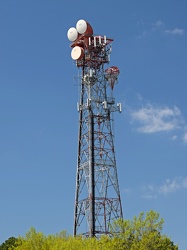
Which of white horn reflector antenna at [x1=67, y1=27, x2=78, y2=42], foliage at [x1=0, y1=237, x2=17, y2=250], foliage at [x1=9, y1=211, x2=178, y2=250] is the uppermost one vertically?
white horn reflector antenna at [x1=67, y1=27, x2=78, y2=42]

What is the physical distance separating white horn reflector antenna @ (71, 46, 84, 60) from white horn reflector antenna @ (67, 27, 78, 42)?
6.51ft

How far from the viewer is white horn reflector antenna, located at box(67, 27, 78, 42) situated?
82.4 metres

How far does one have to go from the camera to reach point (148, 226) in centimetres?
5356

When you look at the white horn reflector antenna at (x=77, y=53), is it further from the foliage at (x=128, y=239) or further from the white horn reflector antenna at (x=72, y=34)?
the foliage at (x=128, y=239)

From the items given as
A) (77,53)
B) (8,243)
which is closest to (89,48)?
(77,53)

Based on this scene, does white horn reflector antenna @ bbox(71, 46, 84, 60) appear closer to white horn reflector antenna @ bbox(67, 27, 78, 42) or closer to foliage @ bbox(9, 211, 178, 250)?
white horn reflector antenna @ bbox(67, 27, 78, 42)

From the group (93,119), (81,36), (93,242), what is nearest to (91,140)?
(93,119)

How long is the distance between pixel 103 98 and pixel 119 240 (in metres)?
30.5

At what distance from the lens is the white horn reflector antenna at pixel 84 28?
3194 inches

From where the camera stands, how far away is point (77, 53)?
264 feet

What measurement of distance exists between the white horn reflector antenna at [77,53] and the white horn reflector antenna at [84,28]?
2354 millimetres

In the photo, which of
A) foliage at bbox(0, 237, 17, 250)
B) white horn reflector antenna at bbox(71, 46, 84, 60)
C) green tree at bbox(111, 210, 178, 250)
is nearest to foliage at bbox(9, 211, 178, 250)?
green tree at bbox(111, 210, 178, 250)

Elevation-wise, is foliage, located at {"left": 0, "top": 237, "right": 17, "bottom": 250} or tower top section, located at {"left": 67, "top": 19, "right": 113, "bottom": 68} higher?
tower top section, located at {"left": 67, "top": 19, "right": 113, "bottom": 68}

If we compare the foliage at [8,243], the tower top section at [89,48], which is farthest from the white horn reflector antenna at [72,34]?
the foliage at [8,243]
